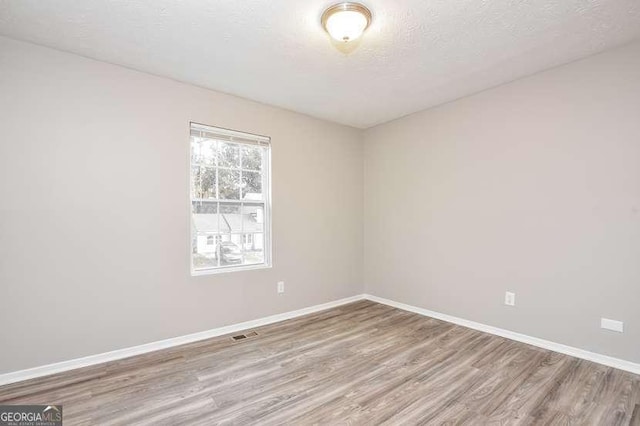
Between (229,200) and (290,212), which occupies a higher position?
(229,200)

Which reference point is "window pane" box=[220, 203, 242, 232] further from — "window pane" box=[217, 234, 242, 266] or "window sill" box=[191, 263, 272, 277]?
"window sill" box=[191, 263, 272, 277]

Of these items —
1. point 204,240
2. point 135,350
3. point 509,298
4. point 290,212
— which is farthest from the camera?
point 290,212

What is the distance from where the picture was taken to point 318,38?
2.31 meters

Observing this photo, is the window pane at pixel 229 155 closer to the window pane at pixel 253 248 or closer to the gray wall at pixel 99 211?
the gray wall at pixel 99 211

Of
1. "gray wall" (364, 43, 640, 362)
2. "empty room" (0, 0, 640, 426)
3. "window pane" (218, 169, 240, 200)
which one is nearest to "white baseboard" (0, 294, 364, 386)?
"empty room" (0, 0, 640, 426)

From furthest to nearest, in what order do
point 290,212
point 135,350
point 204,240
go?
point 290,212, point 204,240, point 135,350

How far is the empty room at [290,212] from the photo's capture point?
2064 mm

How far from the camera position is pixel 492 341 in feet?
9.99

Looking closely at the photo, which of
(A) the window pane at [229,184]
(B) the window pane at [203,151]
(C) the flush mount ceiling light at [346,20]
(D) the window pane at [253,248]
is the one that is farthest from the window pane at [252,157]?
(C) the flush mount ceiling light at [346,20]

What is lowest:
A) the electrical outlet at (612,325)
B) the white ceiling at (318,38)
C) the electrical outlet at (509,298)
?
the electrical outlet at (612,325)

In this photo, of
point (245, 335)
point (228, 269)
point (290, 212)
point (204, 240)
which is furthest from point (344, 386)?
point (290, 212)

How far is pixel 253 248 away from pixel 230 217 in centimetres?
47

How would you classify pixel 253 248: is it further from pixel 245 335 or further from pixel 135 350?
pixel 135 350

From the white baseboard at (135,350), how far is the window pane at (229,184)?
1.42 metres
